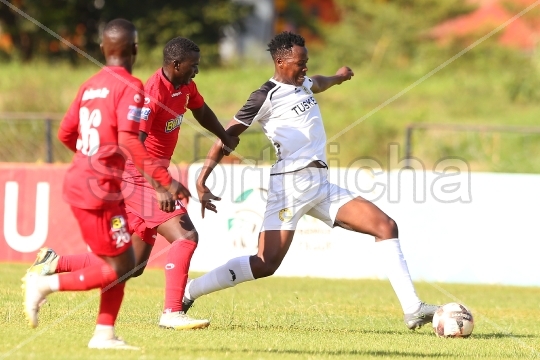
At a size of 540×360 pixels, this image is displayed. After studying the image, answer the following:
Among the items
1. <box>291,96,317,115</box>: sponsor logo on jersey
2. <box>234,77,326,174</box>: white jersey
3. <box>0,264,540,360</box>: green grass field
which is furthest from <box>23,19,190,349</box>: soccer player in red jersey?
<box>291,96,317,115</box>: sponsor logo on jersey

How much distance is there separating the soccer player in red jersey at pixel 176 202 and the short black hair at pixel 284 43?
736 mm

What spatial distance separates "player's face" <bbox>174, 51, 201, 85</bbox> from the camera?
314 inches

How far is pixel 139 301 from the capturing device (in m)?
9.99

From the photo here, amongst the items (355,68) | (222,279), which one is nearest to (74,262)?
(222,279)

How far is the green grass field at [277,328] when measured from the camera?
6.70 meters

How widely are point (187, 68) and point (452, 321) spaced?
3.15m

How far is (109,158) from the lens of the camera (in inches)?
242

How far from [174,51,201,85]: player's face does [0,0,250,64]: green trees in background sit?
24394 millimetres

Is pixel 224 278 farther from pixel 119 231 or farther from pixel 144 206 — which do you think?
pixel 119 231

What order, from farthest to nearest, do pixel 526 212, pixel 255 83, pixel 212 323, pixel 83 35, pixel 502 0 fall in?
pixel 502 0 < pixel 83 35 < pixel 255 83 < pixel 526 212 < pixel 212 323

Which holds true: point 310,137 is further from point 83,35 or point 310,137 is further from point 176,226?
point 83,35

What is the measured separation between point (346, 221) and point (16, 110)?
18931 mm

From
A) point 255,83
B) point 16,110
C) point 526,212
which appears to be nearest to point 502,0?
point 255,83

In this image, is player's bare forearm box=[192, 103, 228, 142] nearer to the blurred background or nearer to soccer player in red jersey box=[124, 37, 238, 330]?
soccer player in red jersey box=[124, 37, 238, 330]
